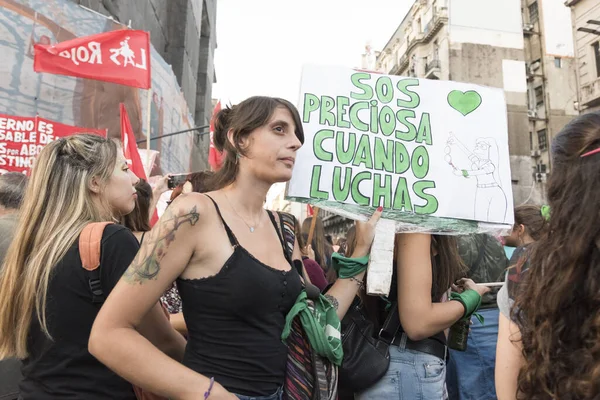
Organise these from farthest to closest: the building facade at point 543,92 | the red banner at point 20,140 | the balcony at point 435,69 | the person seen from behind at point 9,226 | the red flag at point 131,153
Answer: the balcony at point 435,69
the building facade at point 543,92
the red flag at point 131,153
the red banner at point 20,140
the person seen from behind at point 9,226

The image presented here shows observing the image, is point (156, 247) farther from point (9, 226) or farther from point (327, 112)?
point (9, 226)

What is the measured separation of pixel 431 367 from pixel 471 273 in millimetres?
1509

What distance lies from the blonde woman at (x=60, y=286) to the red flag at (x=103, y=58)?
5211mm

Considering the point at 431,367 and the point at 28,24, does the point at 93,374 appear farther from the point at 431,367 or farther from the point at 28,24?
the point at 28,24

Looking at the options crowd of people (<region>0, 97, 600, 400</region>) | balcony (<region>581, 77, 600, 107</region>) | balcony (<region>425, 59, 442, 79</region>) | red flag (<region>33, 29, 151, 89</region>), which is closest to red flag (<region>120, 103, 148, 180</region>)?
red flag (<region>33, 29, 151, 89</region>)

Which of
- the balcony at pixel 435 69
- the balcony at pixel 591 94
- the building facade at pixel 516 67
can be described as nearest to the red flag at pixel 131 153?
the balcony at pixel 591 94

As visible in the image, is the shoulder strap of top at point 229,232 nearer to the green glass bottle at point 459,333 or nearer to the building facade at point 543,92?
the green glass bottle at point 459,333

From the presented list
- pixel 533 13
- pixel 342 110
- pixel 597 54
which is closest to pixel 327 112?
pixel 342 110

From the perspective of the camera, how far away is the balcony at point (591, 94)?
2053 cm

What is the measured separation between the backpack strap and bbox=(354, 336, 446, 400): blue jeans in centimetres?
119

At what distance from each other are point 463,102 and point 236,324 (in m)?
1.69

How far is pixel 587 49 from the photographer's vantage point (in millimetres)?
21281

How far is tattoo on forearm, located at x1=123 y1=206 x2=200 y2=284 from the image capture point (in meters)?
1.46

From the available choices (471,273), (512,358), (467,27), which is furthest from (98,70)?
(467,27)
